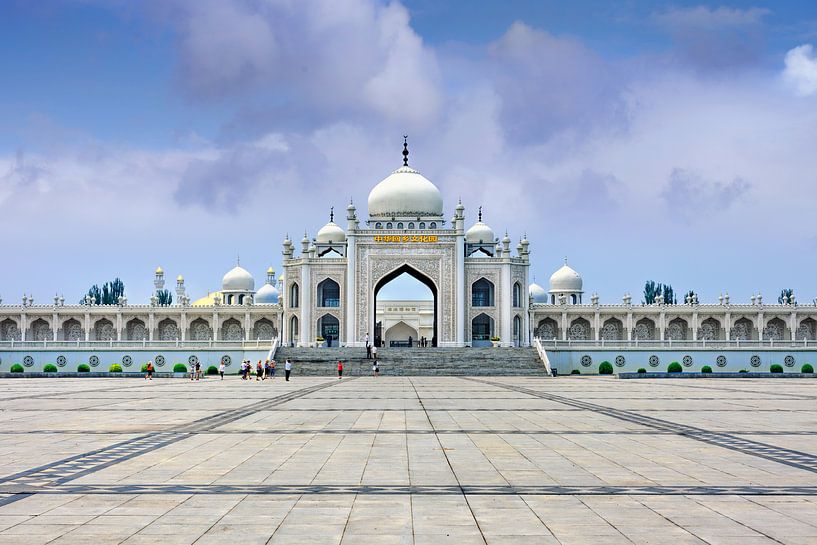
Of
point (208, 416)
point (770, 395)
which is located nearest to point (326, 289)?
point (770, 395)

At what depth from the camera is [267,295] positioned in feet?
225

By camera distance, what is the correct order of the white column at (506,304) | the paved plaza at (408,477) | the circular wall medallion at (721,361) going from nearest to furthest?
the paved plaza at (408,477)
the circular wall medallion at (721,361)
the white column at (506,304)

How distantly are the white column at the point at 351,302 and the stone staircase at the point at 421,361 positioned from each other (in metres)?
4.81

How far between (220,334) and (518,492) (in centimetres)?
5044

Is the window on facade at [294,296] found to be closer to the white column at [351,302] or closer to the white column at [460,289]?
the white column at [351,302]

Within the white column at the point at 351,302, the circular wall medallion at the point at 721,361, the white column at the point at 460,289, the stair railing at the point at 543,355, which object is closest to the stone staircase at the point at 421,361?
the stair railing at the point at 543,355

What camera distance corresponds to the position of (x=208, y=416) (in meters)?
16.7

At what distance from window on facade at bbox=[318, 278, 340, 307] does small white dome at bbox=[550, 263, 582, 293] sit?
19247 mm

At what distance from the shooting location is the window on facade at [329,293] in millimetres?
51719

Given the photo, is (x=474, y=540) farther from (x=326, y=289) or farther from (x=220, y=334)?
(x=220, y=334)

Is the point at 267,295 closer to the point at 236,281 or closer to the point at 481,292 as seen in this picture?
the point at 236,281

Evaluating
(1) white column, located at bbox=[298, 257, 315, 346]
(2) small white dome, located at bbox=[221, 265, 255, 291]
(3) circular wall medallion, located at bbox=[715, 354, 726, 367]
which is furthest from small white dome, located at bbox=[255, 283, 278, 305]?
(3) circular wall medallion, located at bbox=[715, 354, 726, 367]

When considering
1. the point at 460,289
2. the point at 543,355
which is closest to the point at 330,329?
the point at 460,289

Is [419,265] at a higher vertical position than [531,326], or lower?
→ higher
